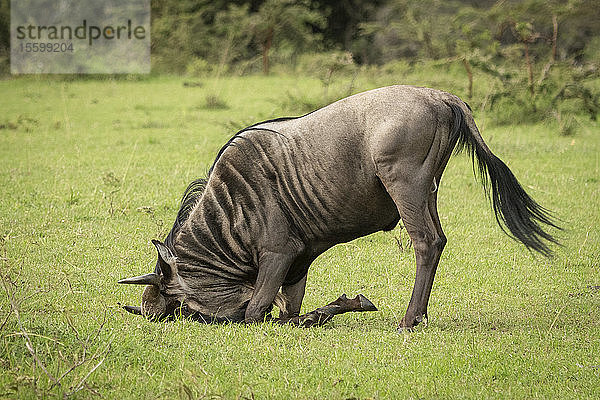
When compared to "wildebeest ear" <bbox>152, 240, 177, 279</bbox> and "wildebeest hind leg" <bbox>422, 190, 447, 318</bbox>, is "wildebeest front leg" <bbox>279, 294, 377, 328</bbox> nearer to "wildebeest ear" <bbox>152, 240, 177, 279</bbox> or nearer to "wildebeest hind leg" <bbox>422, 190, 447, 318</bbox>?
"wildebeest hind leg" <bbox>422, 190, 447, 318</bbox>

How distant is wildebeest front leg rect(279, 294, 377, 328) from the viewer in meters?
5.92

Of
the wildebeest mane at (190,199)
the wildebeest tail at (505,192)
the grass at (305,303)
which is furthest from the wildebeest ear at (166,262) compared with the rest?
the wildebeest tail at (505,192)

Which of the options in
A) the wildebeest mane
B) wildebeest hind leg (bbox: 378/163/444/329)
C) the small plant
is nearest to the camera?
wildebeest hind leg (bbox: 378/163/444/329)

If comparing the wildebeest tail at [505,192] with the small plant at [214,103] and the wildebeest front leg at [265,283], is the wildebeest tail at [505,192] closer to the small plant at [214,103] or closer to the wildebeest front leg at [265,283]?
the wildebeest front leg at [265,283]

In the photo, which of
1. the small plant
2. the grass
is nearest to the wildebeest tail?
the grass

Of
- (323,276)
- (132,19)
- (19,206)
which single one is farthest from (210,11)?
(323,276)

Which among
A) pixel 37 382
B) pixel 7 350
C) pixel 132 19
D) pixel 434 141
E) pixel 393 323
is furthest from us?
pixel 132 19

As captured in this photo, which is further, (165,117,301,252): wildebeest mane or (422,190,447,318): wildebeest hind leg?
(165,117,301,252): wildebeest mane

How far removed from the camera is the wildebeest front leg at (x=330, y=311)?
19.4ft

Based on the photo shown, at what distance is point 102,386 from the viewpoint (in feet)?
14.4

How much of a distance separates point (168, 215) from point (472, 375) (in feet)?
17.2

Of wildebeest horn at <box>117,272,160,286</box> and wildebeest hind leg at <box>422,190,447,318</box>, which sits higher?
wildebeest hind leg at <box>422,190,447,318</box>

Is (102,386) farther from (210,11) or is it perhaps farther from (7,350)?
(210,11)

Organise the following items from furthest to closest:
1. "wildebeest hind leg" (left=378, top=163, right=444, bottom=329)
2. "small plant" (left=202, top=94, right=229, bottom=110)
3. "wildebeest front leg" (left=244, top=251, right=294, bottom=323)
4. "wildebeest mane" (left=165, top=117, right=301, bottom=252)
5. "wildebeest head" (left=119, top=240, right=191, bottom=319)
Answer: "small plant" (left=202, top=94, right=229, bottom=110) < "wildebeest mane" (left=165, top=117, right=301, bottom=252) < "wildebeest front leg" (left=244, top=251, right=294, bottom=323) < "wildebeest head" (left=119, top=240, right=191, bottom=319) < "wildebeest hind leg" (left=378, top=163, right=444, bottom=329)
